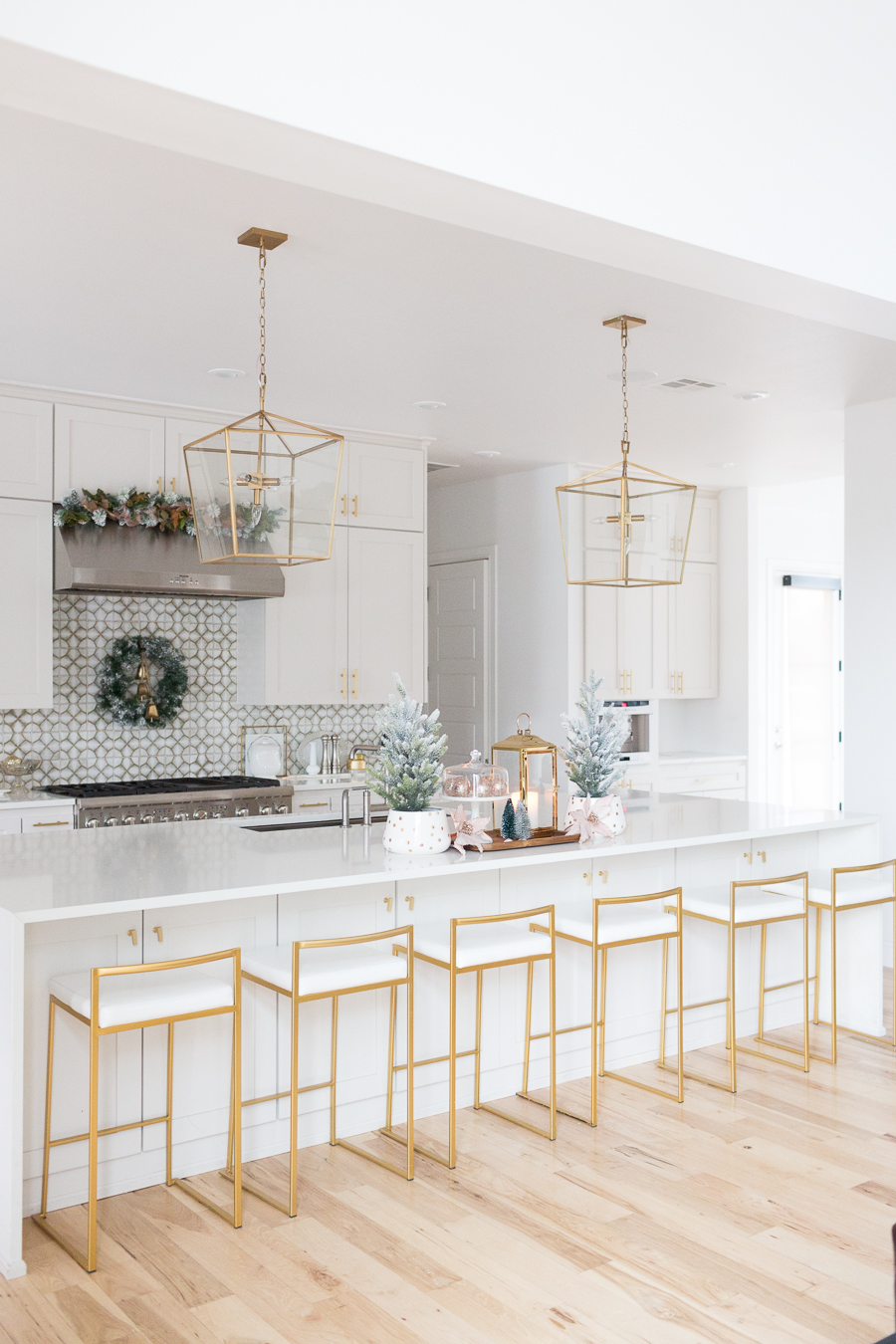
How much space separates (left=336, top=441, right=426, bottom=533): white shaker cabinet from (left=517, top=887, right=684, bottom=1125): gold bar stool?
2874 mm

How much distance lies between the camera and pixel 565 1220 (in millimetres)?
2891

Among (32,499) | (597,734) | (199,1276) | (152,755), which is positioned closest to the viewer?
(199,1276)

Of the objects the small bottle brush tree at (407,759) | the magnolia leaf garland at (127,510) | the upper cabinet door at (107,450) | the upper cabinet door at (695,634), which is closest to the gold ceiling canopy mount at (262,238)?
the small bottle brush tree at (407,759)

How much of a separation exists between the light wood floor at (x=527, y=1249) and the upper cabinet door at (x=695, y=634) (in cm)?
447

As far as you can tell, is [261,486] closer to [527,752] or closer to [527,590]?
[527,752]

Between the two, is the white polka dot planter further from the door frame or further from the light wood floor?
the door frame

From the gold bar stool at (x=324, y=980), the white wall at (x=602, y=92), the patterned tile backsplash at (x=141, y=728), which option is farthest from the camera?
the patterned tile backsplash at (x=141, y=728)

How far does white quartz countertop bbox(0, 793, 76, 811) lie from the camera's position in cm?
487

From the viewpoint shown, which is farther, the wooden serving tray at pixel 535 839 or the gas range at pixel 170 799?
the gas range at pixel 170 799

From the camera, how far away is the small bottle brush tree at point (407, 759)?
11.6ft

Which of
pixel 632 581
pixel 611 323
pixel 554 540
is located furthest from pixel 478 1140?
pixel 554 540

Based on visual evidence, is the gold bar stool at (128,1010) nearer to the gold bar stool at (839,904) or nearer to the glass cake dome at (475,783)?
the glass cake dome at (475,783)

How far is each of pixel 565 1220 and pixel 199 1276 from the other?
0.90 m

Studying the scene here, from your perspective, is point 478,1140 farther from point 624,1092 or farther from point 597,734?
point 597,734
